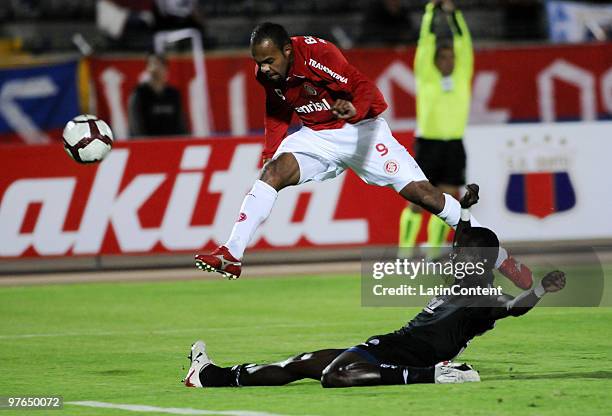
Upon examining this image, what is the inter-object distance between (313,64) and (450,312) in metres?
2.54

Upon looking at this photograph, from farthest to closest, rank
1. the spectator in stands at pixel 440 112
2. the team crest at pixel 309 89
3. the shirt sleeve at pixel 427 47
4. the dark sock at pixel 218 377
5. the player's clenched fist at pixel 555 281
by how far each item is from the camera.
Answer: the spectator in stands at pixel 440 112, the shirt sleeve at pixel 427 47, the team crest at pixel 309 89, the dark sock at pixel 218 377, the player's clenched fist at pixel 555 281

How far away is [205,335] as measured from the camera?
36.2ft

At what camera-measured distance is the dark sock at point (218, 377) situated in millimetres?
8109

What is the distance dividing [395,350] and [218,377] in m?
1.07

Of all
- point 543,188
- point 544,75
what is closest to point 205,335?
point 543,188

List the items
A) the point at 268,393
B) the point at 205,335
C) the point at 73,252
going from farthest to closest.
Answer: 1. the point at 73,252
2. the point at 205,335
3. the point at 268,393

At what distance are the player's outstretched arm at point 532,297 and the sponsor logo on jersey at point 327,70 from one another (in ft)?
8.27

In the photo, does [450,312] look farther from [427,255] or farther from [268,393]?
[427,255]

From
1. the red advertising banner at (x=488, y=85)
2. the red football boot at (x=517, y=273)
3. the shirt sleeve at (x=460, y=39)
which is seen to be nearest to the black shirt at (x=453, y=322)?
the red football boot at (x=517, y=273)

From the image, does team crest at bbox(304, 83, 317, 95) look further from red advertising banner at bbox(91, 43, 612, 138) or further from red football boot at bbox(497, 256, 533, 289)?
red advertising banner at bbox(91, 43, 612, 138)

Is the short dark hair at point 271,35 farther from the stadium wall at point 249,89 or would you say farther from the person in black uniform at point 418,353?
the stadium wall at point 249,89

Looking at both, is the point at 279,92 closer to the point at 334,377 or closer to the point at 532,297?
the point at 334,377

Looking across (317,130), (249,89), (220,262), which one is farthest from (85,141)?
(249,89)

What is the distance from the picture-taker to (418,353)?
788 centimetres
